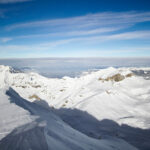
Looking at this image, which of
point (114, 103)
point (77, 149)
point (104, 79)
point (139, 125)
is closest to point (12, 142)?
point (77, 149)

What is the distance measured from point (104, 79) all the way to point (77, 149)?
36.8 meters

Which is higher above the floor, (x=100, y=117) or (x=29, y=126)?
(x=29, y=126)

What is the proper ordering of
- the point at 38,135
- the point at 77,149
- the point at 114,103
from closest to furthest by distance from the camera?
1. the point at 38,135
2. the point at 77,149
3. the point at 114,103

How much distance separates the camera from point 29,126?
6418 mm

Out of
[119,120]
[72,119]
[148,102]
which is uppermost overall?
[148,102]

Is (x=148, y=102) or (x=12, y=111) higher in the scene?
(x=12, y=111)

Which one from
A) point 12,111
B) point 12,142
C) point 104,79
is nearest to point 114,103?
point 104,79

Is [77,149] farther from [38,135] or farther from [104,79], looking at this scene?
[104,79]

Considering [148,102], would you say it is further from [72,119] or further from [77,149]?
[77,149]

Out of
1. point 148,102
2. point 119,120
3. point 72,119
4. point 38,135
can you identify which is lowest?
point 72,119

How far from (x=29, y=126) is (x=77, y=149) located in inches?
125

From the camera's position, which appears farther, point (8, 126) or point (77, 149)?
point (77, 149)

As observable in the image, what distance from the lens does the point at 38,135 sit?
6.10 m

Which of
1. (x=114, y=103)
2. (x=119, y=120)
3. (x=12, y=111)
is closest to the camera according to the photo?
(x=12, y=111)
